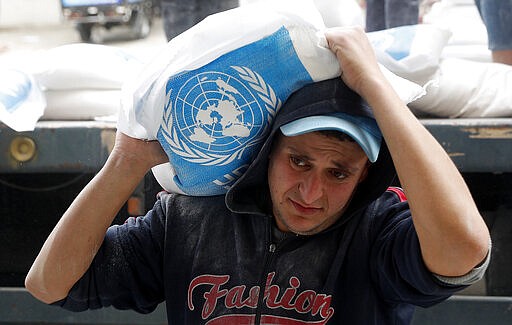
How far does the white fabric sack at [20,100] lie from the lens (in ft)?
7.77

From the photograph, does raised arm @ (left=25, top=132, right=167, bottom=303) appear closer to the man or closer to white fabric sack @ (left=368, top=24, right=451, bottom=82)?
the man

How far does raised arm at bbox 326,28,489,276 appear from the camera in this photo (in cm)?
154

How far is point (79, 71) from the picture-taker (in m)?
2.56

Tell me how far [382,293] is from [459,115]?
85cm

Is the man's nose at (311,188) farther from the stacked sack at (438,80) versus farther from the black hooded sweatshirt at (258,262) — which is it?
the stacked sack at (438,80)

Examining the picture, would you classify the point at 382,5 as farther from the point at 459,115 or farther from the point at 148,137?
the point at 148,137

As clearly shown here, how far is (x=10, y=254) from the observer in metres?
2.60

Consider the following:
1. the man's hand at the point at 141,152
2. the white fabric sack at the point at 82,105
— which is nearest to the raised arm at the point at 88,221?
the man's hand at the point at 141,152

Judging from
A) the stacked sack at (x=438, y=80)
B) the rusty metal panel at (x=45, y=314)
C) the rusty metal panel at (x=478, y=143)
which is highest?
the stacked sack at (x=438, y=80)

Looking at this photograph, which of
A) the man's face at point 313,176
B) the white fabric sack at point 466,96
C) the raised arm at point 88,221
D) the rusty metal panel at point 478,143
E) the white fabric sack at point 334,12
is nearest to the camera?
the man's face at point 313,176

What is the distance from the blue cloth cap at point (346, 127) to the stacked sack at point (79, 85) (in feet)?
3.46

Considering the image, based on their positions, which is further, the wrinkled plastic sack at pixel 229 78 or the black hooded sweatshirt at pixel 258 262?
the black hooded sweatshirt at pixel 258 262

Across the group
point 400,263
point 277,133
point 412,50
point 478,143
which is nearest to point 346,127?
point 277,133

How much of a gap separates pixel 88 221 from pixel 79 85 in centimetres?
90
